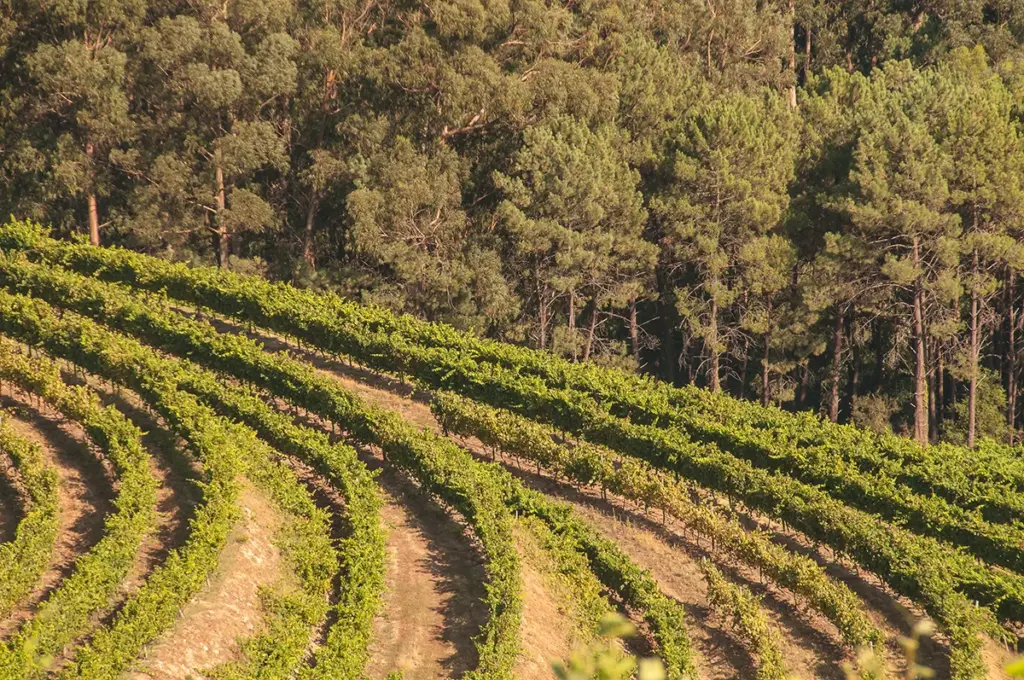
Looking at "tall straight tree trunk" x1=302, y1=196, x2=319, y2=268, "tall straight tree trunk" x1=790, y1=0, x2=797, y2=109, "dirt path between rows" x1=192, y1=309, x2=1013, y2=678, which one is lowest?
"dirt path between rows" x1=192, y1=309, x2=1013, y2=678

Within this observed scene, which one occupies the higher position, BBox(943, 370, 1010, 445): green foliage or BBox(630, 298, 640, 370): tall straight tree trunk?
BBox(630, 298, 640, 370): tall straight tree trunk

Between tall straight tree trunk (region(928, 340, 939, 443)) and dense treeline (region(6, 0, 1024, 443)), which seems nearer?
dense treeline (region(6, 0, 1024, 443))

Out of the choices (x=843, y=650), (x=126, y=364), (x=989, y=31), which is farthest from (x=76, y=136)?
(x=989, y=31)

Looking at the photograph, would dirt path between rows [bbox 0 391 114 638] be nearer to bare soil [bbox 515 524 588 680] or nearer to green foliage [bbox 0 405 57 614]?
green foliage [bbox 0 405 57 614]

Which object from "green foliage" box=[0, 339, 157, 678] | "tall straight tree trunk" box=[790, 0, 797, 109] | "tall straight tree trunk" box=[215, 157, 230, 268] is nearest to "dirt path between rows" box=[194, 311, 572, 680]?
"green foliage" box=[0, 339, 157, 678]

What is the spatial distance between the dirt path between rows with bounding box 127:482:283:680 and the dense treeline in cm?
2303

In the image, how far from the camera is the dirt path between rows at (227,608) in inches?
820

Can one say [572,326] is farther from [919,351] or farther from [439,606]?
[439,606]

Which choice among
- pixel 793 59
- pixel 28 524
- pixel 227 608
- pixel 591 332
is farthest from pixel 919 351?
pixel 28 524

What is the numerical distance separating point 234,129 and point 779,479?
32.4m

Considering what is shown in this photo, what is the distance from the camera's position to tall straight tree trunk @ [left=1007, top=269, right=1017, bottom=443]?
49.6m

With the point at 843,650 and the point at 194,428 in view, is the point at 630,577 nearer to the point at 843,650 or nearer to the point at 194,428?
the point at 843,650

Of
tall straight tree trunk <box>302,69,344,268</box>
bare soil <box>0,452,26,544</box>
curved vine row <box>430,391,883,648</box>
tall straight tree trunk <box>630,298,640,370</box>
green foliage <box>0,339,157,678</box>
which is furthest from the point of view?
tall straight tree trunk <box>630,298,640,370</box>

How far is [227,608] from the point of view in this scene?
2319cm
